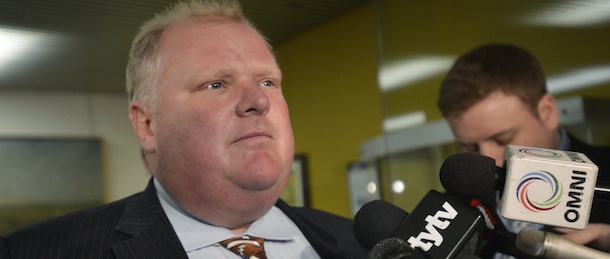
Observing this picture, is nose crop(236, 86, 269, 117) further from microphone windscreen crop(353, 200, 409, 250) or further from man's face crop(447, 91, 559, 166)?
man's face crop(447, 91, 559, 166)

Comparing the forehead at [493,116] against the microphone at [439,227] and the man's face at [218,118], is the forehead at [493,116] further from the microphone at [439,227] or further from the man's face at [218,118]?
the microphone at [439,227]

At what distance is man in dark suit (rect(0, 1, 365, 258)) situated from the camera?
4.05 feet

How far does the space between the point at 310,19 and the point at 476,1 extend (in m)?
0.93

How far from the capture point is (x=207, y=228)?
4.28ft

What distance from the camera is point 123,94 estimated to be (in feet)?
8.16

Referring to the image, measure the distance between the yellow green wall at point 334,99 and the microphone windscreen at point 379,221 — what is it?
2.63 m

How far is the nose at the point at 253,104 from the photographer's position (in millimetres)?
1256

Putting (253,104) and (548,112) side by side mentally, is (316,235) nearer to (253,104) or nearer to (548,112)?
(253,104)

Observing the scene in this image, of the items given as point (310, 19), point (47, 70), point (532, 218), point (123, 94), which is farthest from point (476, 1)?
point (532, 218)

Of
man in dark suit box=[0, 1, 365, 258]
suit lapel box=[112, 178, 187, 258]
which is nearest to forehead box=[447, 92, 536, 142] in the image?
man in dark suit box=[0, 1, 365, 258]

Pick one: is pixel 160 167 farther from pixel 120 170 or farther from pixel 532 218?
pixel 120 170

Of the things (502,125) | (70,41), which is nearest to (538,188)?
(502,125)

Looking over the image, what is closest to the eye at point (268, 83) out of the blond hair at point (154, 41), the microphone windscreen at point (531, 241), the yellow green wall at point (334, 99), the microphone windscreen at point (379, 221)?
the blond hair at point (154, 41)

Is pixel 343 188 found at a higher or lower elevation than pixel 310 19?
lower
